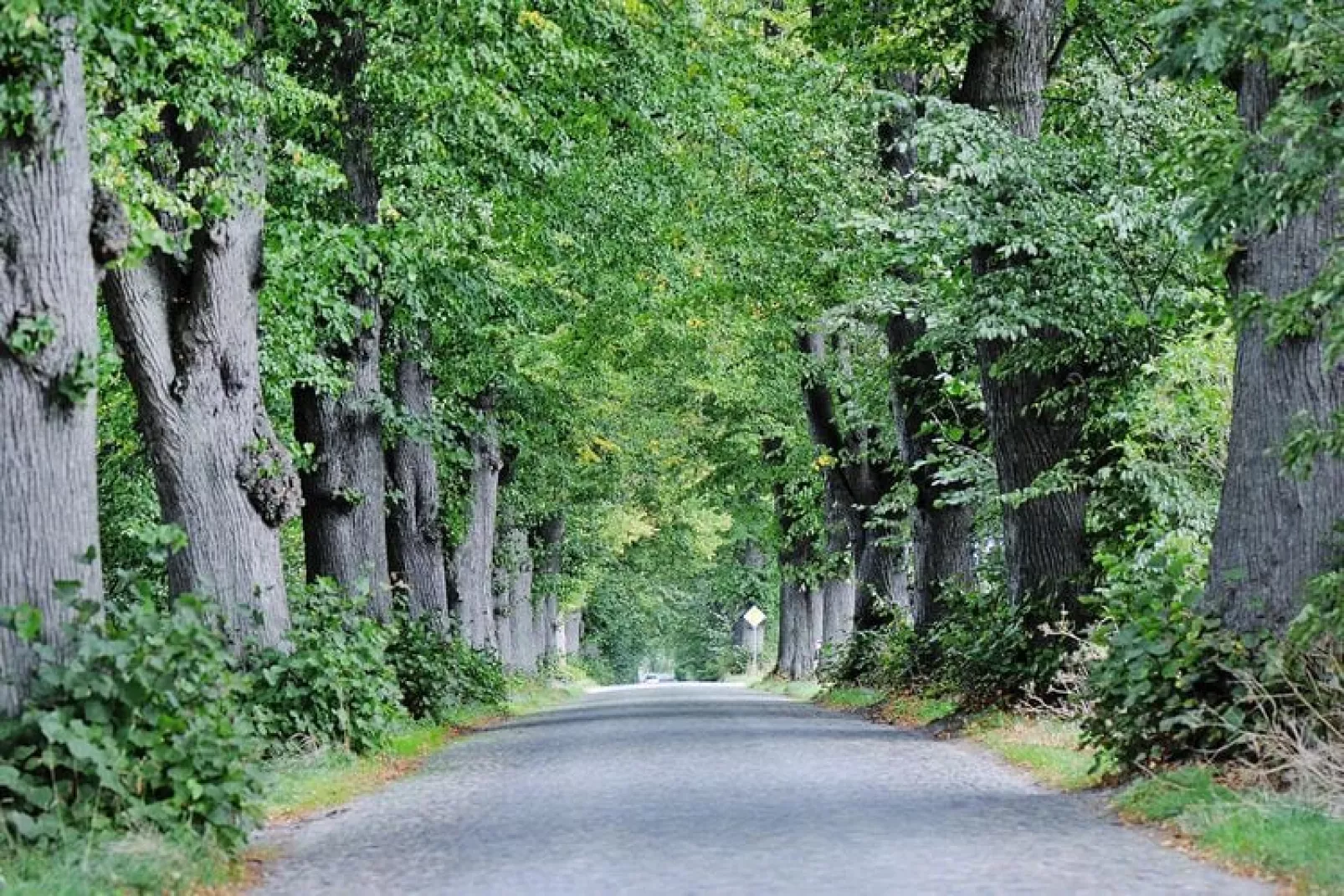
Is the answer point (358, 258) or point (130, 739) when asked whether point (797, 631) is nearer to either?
point (358, 258)

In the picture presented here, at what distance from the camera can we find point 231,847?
10203 mm

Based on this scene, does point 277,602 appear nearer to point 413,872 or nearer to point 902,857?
point 413,872

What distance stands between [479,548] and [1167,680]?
81.8 feet

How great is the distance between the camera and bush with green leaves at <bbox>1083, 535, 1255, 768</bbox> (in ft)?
40.4

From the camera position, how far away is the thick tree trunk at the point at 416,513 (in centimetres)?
2888

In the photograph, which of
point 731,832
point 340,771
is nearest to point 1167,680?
point 731,832

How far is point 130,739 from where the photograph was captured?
991 centimetres

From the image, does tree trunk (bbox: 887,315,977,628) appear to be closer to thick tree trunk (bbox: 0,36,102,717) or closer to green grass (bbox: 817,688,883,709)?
green grass (bbox: 817,688,883,709)

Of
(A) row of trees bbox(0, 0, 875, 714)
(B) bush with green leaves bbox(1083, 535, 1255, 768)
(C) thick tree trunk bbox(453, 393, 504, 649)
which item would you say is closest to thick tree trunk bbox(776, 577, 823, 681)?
(A) row of trees bbox(0, 0, 875, 714)

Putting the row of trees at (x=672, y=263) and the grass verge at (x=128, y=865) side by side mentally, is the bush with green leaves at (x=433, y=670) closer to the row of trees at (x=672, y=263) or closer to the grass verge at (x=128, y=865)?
the row of trees at (x=672, y=263)

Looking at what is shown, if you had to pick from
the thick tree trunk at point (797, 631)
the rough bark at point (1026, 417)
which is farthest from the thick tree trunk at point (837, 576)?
the rough bark at point (1026, 417)

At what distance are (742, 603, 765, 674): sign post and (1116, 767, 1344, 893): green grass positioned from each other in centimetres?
5438

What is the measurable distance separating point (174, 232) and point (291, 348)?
3991 millimetres

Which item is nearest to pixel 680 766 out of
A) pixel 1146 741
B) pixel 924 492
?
pixel 1146 741
